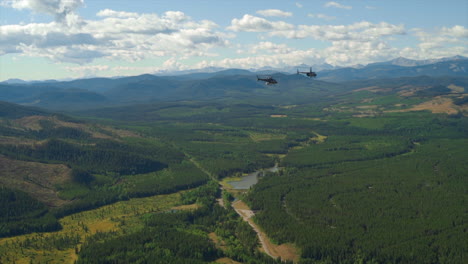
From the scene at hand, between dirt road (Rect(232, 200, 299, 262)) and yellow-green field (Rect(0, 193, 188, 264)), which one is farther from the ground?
dirt road (Rect(232, 200, 299, 262))

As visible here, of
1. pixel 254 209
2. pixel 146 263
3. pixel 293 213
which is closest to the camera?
pixel 146 263

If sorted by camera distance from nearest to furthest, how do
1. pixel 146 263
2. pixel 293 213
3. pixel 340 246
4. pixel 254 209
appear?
pixel 146 263 → pixel 340 246 → pixel 293 213 → pixel 254 209

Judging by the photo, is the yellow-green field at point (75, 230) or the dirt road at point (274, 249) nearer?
the dirt road at point (274, 249)

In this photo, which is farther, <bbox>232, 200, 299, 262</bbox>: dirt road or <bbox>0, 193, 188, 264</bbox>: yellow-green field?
<bbox>0, 193, 188, 264</bbox>: yellow-green field

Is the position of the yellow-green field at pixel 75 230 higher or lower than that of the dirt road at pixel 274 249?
lower

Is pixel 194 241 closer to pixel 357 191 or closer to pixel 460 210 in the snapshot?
pixel 357 191

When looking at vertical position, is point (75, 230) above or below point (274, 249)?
below

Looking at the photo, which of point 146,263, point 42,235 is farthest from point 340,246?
point 42,235

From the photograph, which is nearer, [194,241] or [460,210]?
[194,241]
